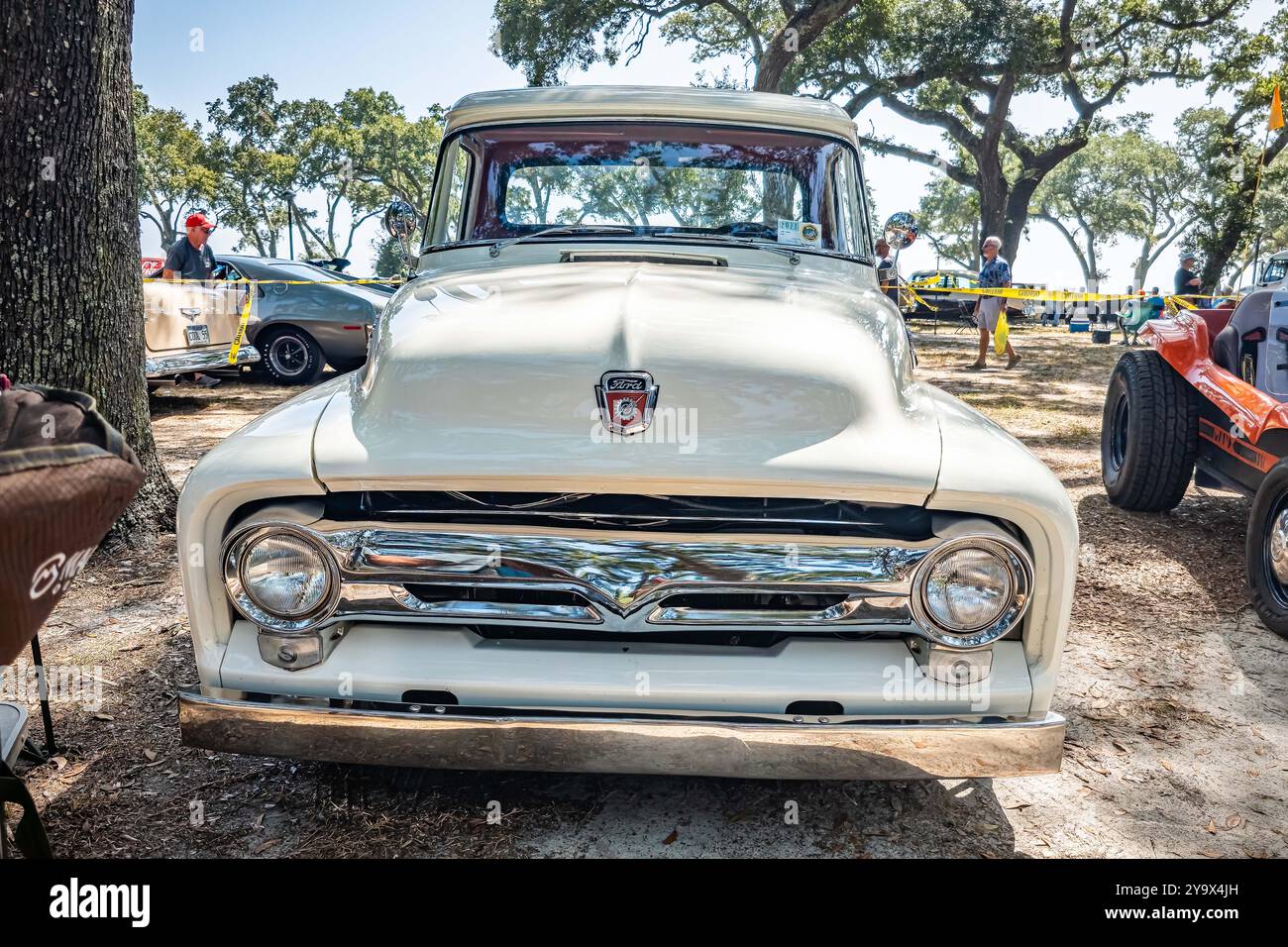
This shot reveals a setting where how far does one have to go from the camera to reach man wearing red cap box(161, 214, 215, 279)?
8.87 metres

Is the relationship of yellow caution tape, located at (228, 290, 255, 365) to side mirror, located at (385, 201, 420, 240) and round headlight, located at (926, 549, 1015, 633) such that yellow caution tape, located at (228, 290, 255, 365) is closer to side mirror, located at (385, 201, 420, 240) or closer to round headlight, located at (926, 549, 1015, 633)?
side mirror, located at (385, 201, 420, 240)

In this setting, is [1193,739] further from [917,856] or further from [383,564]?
[383,564]

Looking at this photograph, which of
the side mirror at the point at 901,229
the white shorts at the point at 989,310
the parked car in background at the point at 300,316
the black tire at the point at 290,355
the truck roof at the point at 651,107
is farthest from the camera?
the white shorts at the point at 989,310

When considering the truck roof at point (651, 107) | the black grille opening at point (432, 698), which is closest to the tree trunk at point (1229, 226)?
the truck roof at point (651, 107)

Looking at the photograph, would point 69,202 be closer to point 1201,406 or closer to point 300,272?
point 1201,406

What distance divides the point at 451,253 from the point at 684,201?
888 millimetres

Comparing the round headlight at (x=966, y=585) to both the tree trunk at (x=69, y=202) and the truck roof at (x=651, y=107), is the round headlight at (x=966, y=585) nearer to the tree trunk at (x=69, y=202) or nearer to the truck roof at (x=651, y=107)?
the truck roof at (x=651, y=107)

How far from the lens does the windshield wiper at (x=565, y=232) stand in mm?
3363

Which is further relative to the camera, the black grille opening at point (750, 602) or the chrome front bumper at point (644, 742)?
the black grille opening at point (750, 602)

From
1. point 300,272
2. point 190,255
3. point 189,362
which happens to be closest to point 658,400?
point 189,362

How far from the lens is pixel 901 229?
152 inches

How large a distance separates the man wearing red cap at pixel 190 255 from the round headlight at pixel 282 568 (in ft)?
25.7

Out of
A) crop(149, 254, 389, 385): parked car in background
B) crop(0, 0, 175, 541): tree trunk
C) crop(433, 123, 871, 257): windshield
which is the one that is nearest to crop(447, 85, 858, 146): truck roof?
crop(433, 123, 871, 257): windshield
